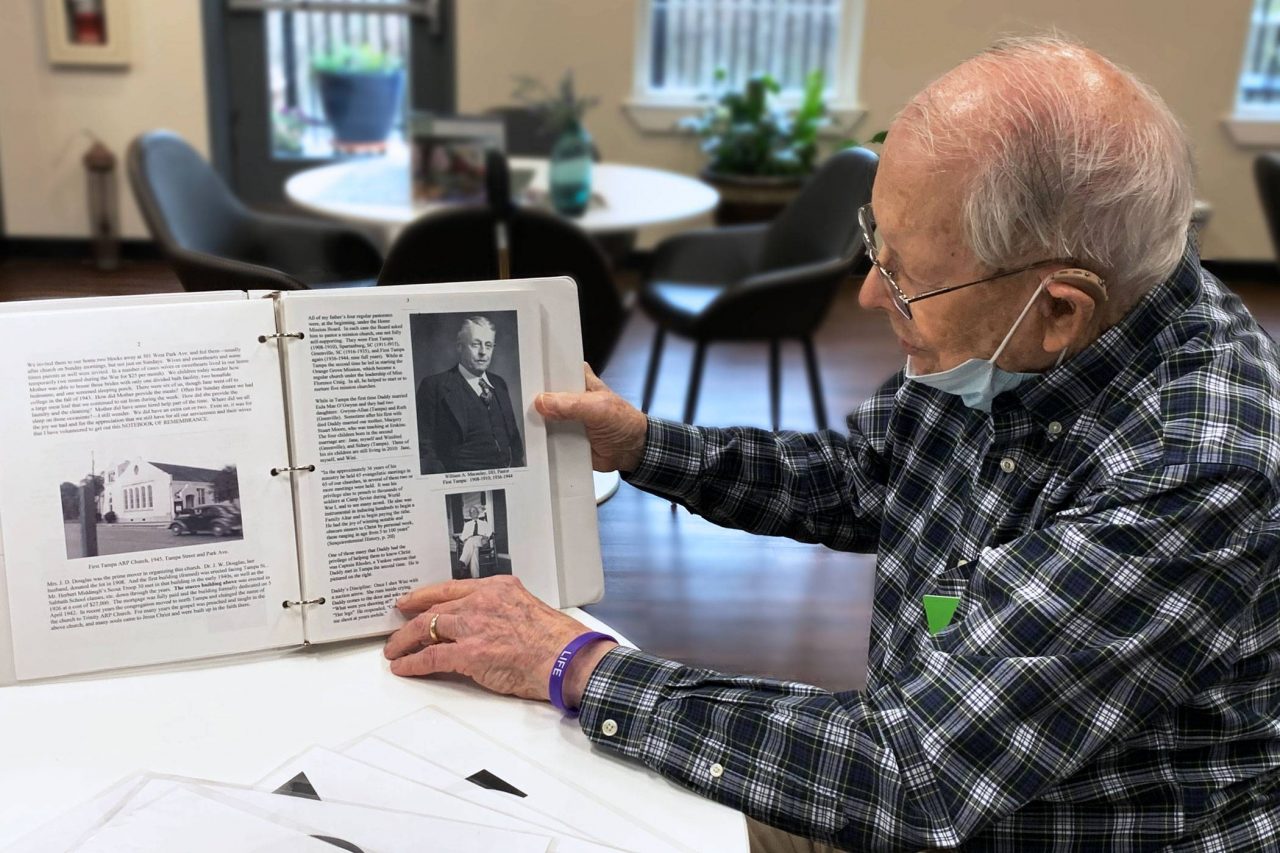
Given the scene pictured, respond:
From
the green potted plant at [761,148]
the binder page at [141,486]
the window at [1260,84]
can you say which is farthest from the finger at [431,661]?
the green potted plant at [761,148]

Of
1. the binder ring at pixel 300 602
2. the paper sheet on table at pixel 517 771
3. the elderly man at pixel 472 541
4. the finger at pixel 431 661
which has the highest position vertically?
the elderly man at pixel 472 541

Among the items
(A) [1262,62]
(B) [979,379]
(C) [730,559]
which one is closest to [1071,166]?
(B) [979,379]

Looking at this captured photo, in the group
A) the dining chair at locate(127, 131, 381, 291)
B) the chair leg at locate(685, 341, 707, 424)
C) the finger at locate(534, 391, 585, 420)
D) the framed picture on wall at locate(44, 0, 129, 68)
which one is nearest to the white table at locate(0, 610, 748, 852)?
the finger at locate(534, 391, 585, 420)

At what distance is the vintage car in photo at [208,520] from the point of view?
92 centimetres

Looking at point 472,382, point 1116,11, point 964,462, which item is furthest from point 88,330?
point 1116,11

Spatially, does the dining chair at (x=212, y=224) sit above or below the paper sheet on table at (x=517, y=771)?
above

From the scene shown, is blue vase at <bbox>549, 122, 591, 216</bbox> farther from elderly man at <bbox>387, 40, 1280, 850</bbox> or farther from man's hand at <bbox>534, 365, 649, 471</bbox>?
elderly man at <bbox>387, 40, 1280, 850</bbox>

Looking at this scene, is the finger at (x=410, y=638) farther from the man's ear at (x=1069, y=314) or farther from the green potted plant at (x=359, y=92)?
the green potted plant at (x=359, y=92)

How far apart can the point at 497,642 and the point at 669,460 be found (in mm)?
297

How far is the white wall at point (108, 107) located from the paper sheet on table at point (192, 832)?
3938mm

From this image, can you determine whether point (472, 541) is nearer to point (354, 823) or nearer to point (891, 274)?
point (354, 823)

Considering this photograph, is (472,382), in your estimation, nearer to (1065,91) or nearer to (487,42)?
(1065,91)

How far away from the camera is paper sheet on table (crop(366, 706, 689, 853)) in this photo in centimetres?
79

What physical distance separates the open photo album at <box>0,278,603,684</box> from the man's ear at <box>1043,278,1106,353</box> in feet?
1.26
